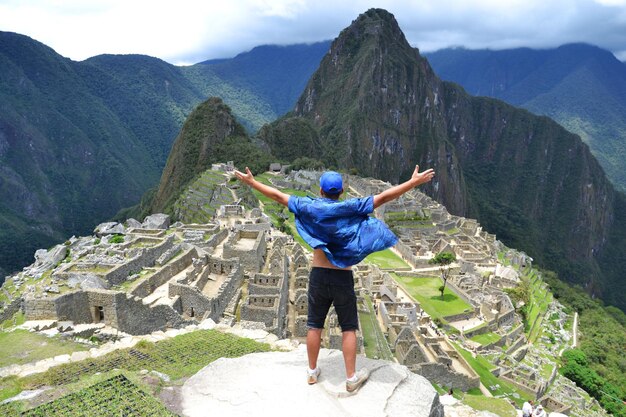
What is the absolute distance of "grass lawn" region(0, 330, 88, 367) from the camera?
9508mm

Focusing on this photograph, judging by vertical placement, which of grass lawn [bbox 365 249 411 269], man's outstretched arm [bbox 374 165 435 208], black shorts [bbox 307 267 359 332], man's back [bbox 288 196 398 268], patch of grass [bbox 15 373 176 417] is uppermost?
man's outstretched arm [bbox 374 165 435 208]

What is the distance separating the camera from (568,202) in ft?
640

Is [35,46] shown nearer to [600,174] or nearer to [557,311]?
[557,311]

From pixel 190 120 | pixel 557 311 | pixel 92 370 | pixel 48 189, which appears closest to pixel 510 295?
pixel 557 311

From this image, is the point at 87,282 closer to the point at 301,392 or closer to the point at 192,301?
the point at 192,301

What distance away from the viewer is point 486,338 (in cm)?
2923

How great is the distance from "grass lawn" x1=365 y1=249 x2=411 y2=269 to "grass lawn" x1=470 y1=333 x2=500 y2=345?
1062 centimetres

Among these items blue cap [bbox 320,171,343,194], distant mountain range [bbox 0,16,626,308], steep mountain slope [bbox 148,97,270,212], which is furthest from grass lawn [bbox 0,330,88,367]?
steep mountain slope [bbox 148,97,270,212]

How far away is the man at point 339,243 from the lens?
5.49 m

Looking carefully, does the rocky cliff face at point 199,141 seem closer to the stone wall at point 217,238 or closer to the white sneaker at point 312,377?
the stone wall at point 217,238

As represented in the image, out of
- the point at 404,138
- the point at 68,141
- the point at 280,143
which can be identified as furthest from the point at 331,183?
the point at 404,138

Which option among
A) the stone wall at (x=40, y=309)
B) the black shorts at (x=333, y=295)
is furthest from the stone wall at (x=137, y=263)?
the black shorts at (x=333, y=295)

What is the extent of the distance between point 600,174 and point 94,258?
225 metres

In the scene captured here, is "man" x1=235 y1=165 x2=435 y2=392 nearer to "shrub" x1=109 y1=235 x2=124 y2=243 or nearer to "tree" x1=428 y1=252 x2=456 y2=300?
"shrub" x1=109 y1=235 x2=124 y2=243
